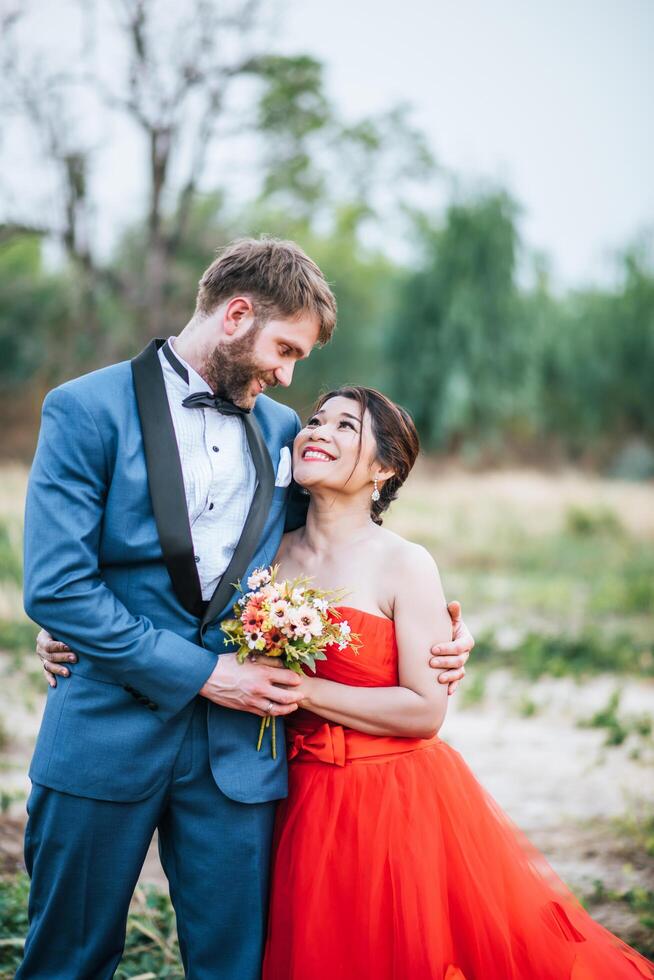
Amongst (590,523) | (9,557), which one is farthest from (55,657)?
(590,523)

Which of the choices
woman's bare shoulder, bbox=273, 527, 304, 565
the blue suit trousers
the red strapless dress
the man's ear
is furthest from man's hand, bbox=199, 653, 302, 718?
the man's ear

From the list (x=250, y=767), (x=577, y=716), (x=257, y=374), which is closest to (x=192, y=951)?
(x=250, y=767)

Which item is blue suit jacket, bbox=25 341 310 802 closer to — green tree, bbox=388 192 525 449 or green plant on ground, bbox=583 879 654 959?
green plant on ground, bbox=583 879 654 959

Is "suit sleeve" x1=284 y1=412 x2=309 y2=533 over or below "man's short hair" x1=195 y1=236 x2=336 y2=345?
below

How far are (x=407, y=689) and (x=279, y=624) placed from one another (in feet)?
2.17

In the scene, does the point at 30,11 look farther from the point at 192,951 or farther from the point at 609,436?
the point at 609,436

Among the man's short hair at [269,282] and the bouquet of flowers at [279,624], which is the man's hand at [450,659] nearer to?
the bouquet of flowers at [279,624]

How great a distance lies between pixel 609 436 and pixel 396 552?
2790cm

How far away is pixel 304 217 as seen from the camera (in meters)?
18.0

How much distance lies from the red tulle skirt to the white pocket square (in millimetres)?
805

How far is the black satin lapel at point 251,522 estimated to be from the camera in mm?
2631

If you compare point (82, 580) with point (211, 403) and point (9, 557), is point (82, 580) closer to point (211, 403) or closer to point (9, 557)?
point (211, 403)

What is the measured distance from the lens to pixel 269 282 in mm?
2725

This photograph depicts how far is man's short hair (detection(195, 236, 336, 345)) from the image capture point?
8.96 feet
